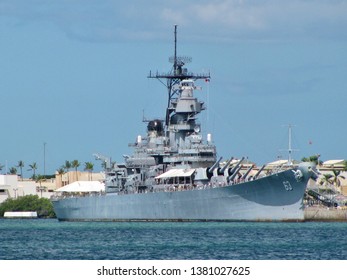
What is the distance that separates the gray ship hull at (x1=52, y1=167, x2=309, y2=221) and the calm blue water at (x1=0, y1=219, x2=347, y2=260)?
263 centimetres

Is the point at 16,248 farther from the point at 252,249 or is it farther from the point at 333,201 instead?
the point at 333,201

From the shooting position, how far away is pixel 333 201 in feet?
373

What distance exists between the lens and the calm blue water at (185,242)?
5950 centimetres

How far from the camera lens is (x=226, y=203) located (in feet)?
308

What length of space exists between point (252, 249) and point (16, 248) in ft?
40.0

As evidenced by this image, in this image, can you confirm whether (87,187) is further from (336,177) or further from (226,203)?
(336,177)

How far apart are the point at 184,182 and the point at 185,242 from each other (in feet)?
101

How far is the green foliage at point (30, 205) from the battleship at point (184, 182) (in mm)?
42426

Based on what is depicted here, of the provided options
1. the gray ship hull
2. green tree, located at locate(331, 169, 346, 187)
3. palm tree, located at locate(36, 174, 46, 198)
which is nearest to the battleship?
the gray ship hull

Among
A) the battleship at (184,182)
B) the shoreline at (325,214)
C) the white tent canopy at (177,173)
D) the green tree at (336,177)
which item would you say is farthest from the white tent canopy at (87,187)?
the green tree at (336,177)

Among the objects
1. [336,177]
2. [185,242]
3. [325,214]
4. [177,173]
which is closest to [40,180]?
[336,177]

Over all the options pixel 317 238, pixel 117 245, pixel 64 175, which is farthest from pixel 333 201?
pixel 64 175

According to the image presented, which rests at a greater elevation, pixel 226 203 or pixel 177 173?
pixel 177 173

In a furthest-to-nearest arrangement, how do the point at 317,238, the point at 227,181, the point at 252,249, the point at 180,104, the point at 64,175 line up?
the point at 64,175, the point at 180,104, the point at 227,181, the point at 317,238, the point at 252,249
